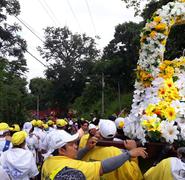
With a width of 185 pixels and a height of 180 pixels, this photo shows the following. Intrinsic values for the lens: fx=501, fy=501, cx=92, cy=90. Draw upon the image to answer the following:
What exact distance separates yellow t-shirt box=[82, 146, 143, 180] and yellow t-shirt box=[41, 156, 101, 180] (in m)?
0.70

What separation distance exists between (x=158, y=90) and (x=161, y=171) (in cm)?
120

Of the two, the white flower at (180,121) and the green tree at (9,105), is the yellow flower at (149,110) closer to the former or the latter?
the white flower at (180,121)

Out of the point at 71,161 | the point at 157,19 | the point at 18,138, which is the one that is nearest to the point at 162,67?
the point at 157,19

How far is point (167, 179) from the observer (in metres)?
4.82

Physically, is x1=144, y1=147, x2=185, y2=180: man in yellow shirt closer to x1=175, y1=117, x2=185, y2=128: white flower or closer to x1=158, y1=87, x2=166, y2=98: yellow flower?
x1=175, y1=117, x2=185, y2=128: white flower

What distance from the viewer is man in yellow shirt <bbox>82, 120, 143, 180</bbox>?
17.1ft

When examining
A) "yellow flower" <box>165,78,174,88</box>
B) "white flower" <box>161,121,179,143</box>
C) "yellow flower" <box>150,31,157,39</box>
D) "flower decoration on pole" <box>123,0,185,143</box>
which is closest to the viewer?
"white flower" <box>161,121,179,143</box>

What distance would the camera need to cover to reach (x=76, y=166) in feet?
14.9

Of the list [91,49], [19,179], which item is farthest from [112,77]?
[19,179]

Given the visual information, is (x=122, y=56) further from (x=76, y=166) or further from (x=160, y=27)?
(x=76, y=166)

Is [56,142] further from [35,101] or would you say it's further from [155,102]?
[35,101]

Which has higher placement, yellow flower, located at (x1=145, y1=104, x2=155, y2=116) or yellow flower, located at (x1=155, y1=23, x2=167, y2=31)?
yellow flower, located at (x1=155, y1=23, x2=167, y2=31)

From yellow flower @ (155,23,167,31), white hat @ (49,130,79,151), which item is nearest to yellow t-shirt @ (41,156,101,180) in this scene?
white hat @ (49,130,79,151)

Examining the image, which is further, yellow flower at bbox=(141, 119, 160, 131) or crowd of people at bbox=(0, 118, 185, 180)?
yellow flower at bbox=(141, 119, 160, 131)
